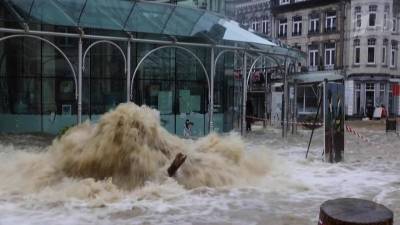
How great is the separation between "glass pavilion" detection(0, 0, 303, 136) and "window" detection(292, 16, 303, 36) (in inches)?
1279

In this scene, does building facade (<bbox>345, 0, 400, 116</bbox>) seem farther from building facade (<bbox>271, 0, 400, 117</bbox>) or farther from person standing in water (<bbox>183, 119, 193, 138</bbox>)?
person standing in water (<bbox>183, 119, 193, 138</bbox>)

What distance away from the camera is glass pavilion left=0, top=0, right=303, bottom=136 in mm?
18828

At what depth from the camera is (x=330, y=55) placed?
169ft

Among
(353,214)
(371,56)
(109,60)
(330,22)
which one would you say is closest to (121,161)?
(353,214)

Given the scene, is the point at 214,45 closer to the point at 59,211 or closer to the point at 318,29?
the point at 59,211

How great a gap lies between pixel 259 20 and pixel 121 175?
50067 millimetres

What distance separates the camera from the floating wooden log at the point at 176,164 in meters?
10.3

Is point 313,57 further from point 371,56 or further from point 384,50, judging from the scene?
point 384,50

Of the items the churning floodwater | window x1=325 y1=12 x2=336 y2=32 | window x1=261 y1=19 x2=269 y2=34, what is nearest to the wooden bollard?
the churning floodwater

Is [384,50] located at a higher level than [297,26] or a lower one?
lower

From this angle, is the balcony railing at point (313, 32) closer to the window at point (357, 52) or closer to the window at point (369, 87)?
the window at point (357, 52)

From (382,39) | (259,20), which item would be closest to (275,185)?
(382,39)

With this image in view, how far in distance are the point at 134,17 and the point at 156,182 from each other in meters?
10.4

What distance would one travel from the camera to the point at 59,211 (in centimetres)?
835
